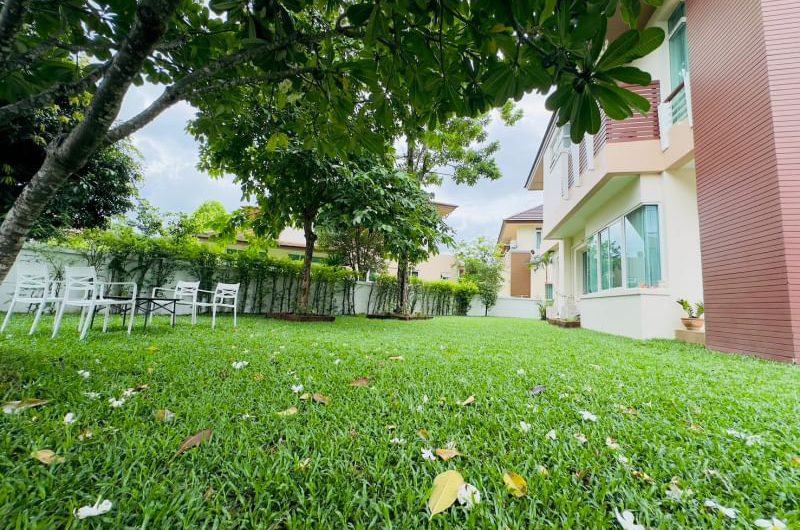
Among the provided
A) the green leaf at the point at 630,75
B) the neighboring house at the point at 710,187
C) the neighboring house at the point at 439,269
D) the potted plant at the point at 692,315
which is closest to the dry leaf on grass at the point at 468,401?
the green leaf at the point at 630,75

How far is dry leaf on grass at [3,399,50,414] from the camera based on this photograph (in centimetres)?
163

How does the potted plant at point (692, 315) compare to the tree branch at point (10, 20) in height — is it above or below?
below

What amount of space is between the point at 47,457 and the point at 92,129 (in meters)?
1.33

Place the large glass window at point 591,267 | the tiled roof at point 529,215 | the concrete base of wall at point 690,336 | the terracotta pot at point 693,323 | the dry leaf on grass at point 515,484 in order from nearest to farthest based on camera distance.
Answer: the dry leaf on grass at point 515,484, the concrete base of wall at point 690,336, the terracotta pot at point 693,323, the large glass window at point 591,267, the tiled roof at point 529,215

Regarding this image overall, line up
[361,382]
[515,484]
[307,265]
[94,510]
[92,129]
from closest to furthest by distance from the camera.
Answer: [94,510]
[515,484]
[92,129]
[361,382]
[307,265]

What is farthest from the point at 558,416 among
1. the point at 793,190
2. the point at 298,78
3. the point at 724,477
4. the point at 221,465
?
the point at 793,190

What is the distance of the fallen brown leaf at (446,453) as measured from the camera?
141 cm

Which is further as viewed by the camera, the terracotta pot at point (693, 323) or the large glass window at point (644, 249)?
the large glass window at point (644, 249)

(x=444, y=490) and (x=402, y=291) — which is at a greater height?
(x=402, y=291)

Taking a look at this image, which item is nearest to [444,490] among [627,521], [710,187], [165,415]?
[627,521]

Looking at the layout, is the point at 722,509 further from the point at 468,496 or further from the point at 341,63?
the point at 341,63

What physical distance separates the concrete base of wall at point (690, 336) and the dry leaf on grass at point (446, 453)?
6.25 meters

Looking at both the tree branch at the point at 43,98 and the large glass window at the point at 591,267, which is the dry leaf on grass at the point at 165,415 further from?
the large glass window at the point at 591,267

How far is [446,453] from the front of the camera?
56.5 inches
